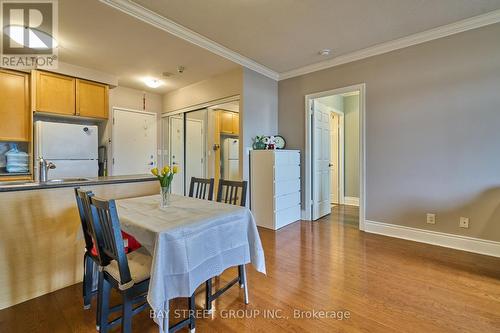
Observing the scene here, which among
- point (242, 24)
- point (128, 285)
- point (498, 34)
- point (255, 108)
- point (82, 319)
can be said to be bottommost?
point (82, 319)

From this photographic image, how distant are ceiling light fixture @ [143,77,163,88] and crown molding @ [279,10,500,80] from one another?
2579 mm

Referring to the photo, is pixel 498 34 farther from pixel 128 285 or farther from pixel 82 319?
pixel 82 319

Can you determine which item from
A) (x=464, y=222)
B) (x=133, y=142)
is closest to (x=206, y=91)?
(x=133, y=142)

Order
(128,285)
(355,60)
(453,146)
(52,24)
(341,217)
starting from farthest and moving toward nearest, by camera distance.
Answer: (341,217)
(355,60)
(453,146)
(52,24)
(128,285)

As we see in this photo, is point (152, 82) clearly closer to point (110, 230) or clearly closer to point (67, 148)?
point (67, 148)

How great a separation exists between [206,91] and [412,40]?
3.17 meters

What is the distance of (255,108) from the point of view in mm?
3951

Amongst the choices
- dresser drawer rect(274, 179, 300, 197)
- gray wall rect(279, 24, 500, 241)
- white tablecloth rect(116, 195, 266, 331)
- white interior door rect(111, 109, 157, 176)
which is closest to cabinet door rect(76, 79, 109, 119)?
white interior door rect(111, 109, 157, 176)

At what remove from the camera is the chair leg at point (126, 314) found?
1.22 m

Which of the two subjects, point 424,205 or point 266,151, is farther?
point 266,151

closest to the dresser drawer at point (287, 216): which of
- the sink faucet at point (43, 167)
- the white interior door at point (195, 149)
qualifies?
the white interior door at point (195, 149)

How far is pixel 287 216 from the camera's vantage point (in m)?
3.88

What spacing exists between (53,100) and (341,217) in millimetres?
5100

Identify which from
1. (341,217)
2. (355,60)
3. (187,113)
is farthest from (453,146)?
(187,113)
